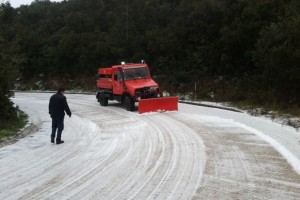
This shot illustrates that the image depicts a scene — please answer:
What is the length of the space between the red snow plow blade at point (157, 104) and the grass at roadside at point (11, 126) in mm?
5393

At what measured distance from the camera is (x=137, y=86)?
20875mm

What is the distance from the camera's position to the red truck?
1989cm

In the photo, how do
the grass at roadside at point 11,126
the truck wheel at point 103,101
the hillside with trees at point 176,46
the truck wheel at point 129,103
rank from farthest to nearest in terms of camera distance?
the truck wheel at point 103,101 < the truck wheel at point 129,103 < the hillside with trees at point 176,46 < the grass at roadside at point 11,126

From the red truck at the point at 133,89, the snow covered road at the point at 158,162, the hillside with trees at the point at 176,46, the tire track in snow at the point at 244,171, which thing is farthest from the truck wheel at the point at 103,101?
the tire track in snow at the point at 244,171

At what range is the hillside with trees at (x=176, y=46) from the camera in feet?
66.1

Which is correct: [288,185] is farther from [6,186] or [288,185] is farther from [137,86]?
[137,86]

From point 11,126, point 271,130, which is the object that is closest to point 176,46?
point 11,126

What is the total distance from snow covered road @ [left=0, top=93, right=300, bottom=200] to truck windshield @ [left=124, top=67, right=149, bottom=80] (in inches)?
233

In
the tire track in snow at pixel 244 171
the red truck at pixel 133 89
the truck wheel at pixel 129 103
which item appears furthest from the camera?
the truck wheel at pixel 129 103

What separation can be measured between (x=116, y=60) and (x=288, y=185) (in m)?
30.1

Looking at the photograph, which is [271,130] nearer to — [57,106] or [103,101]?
[57,106]

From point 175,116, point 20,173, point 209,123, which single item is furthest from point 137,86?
point 20,173

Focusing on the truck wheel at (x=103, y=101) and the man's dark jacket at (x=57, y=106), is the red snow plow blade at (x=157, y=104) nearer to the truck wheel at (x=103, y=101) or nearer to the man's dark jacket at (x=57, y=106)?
the truck wheel at (x=103, y=101)

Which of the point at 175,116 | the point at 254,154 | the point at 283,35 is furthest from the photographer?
the point at 283,35
